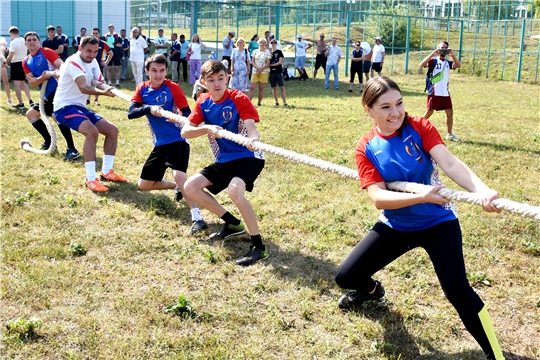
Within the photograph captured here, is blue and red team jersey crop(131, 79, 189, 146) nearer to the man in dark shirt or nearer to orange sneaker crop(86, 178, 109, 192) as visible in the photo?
orange sneaker crop(86, 178, 109, 192)

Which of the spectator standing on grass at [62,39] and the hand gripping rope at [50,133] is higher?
the spectator standing on grass at [62,39]

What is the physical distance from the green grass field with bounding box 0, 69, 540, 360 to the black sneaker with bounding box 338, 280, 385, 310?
79mm

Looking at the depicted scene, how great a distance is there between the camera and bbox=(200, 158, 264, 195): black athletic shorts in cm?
533

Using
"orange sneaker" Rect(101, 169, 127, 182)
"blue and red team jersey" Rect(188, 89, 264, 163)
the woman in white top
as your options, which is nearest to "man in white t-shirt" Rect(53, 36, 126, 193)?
"orange sneaker" Rect(101, 169, 127, 182)

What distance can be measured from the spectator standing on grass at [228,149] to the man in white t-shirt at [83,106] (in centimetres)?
261

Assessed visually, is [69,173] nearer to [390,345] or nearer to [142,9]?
[390,345]

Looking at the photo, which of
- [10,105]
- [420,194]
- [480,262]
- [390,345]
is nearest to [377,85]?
[420,194]

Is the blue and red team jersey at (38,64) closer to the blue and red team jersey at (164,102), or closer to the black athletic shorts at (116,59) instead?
the blue and red team jersey at (164,102)

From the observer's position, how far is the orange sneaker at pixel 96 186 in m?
7.44

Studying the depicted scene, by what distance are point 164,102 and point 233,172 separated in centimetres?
177

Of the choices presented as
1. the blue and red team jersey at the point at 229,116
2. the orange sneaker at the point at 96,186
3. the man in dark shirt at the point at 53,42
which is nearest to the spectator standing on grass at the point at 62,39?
the man in dark shirt at the point at 53,42

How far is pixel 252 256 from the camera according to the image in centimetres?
525

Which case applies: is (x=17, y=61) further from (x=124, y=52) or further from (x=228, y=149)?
(x=228, y=149)

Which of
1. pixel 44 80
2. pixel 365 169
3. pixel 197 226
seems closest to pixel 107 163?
pixel 44 80
